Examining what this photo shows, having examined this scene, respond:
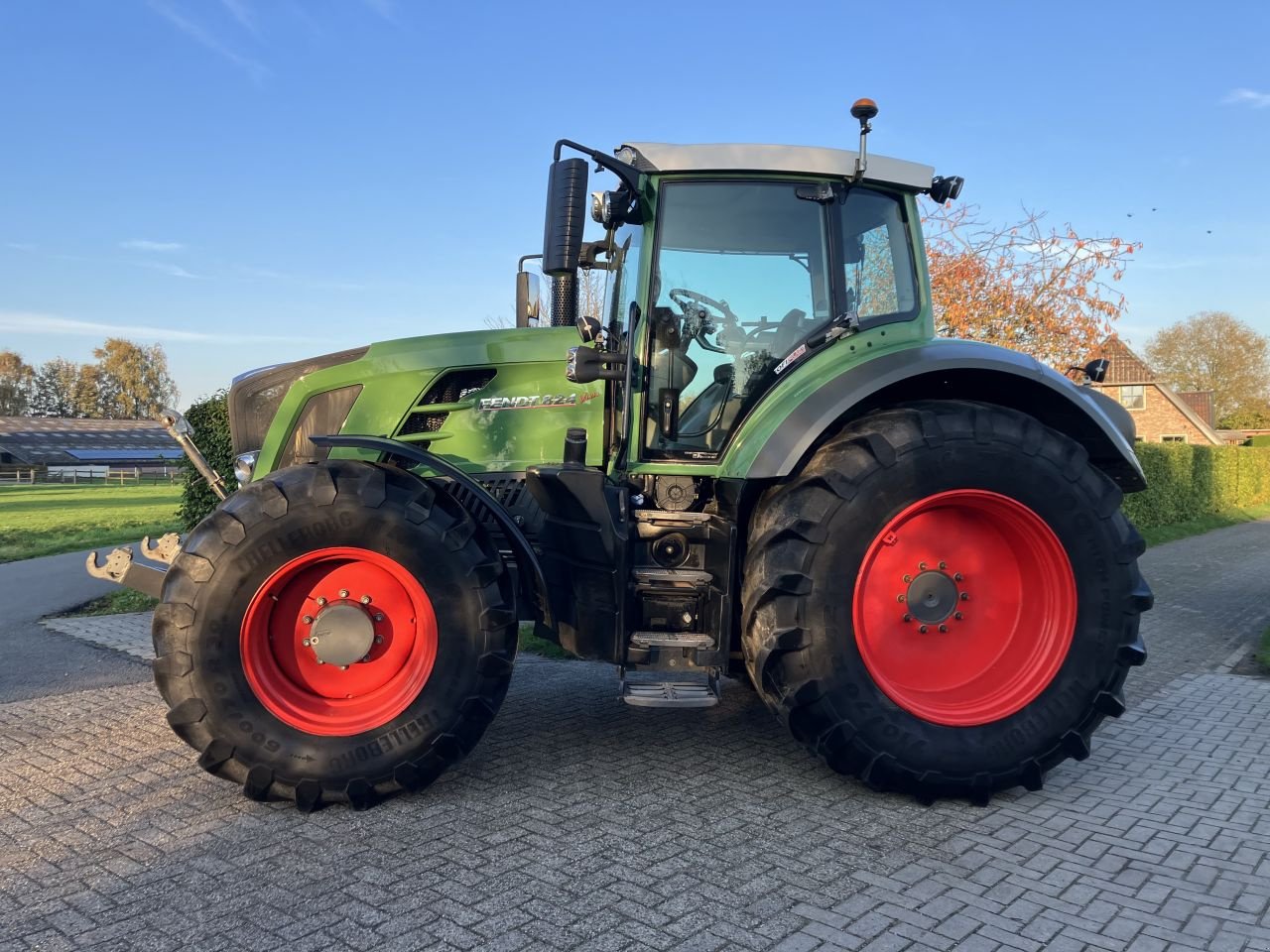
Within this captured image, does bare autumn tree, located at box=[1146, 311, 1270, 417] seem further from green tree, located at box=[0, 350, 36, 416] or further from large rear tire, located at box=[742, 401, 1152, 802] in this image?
green tree, located at box=[0, 350, 36, 416]

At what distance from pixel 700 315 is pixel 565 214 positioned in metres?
0.86

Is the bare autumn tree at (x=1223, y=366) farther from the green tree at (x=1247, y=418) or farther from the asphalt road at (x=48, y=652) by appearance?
the asphalt road at (x=48, y=652)

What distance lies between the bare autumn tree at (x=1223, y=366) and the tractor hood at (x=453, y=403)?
5643cm

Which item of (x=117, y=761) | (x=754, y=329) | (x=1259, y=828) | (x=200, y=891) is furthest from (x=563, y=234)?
(x=1259, y=828)

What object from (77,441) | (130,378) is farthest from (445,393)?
(130,378)

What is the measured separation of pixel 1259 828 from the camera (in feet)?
11.5

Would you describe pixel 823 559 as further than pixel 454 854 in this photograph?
Yes

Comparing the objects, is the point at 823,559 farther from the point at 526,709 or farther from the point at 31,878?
the point at 31,878

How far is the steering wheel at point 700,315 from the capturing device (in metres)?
4.08

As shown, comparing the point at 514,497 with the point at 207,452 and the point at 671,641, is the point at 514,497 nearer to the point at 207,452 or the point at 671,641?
the point at 671,641

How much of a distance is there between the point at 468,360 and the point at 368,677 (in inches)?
59.2

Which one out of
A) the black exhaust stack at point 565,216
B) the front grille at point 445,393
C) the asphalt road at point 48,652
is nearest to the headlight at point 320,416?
the front grille at point 445,393

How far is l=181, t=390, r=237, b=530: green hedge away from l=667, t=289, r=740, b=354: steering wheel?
564 centimetres

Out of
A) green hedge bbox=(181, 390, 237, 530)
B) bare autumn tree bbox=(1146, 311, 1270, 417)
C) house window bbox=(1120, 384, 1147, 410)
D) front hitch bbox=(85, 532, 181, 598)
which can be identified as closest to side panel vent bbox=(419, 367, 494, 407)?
front hitch bbox=(85, 532, 181, 598)
